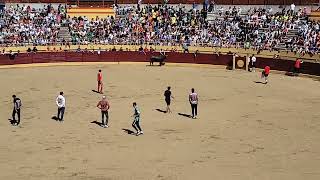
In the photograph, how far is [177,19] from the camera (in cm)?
4222

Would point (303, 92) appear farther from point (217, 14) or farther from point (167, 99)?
point (217, 14)

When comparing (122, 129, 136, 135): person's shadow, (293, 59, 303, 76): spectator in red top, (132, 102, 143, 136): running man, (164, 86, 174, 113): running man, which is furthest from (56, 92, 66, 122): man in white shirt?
(293, 59, 303, 76): spectator in red top

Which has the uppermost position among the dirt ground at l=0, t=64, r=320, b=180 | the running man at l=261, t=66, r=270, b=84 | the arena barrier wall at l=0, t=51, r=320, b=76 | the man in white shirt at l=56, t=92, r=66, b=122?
the arena barrier wall at l=0, t=51, r=320, b=76

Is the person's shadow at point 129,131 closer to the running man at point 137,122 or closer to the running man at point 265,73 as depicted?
the running man at point 137,122

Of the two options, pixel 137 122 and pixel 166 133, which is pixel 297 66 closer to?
pixel 166 133

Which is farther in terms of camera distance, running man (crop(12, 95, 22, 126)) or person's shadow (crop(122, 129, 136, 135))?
running man (crop(12, 95, 22, 126))

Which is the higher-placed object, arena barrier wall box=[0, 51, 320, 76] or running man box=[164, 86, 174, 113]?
arena barrier wall box=[0, 51, 320, 76]

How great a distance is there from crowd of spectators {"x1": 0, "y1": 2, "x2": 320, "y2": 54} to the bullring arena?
190cm

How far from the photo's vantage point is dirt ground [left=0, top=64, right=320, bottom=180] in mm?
14031

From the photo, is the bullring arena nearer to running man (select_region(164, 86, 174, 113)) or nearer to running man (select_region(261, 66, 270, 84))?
running man (select_region(164, 86, 174, 113))

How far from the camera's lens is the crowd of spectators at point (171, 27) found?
3697cm

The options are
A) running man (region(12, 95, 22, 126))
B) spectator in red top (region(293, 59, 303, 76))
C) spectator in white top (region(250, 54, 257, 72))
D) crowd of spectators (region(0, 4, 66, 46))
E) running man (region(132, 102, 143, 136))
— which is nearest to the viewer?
running man (region(132, 102, 143, 136))

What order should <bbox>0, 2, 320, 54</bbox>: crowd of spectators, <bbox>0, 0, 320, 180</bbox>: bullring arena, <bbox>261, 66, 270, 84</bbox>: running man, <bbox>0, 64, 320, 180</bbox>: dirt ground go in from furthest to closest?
<bbox>0, 2, 320, 54</bbox>: crowd of spectators < <bbox>261, 66, 270, 84</bbox>: running man < <bbox>0, 0, 320, 180</bbox>: bullring arena < <bbox>0, 64, 320, 180</bbox>: dirt ground

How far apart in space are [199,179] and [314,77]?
61.2 ft
